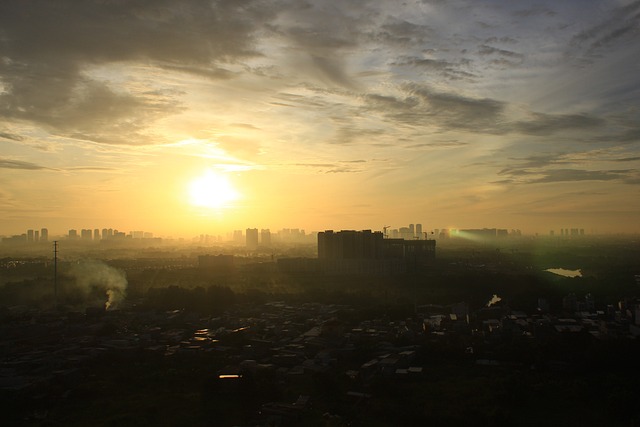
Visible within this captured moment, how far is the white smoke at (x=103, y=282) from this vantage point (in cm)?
1967

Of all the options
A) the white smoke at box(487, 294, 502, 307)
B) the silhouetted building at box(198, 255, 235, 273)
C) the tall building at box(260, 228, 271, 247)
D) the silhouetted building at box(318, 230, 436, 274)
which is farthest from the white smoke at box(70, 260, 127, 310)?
the tall building at box(260, 228, 271, 247)

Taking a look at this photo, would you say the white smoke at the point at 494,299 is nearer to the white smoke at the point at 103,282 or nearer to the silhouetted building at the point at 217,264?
the white smoke at the point at 103,282

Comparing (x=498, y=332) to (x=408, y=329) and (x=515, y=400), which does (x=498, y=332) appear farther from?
(x=515, y=400)

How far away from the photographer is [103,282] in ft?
77.7

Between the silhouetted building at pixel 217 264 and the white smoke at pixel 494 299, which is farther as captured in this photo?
the silhouetted building at pixel 217 264

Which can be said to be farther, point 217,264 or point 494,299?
point 217,264

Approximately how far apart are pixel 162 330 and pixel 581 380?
376 inches

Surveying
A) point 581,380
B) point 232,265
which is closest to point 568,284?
point 581,380

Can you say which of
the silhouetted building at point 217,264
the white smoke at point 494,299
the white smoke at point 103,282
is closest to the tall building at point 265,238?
the silhouetted building at point 217,264

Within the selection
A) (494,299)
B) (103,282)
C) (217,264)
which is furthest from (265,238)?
(494,299)

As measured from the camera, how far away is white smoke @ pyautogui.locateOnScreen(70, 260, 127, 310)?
64.5ft

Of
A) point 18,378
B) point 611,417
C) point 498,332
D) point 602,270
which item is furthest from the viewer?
point 602,270

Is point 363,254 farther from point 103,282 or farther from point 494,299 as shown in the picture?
point 103,282

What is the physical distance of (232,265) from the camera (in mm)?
32812
